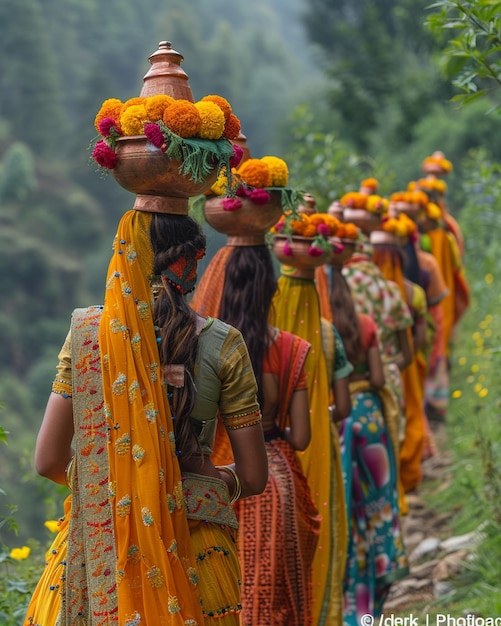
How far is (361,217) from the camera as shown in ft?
24.5

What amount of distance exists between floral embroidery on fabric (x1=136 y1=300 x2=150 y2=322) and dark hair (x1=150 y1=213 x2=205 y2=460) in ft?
0.21

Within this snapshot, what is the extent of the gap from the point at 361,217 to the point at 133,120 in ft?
15.3

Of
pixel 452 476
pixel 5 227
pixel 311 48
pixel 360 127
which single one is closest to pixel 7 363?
pixel 5 227

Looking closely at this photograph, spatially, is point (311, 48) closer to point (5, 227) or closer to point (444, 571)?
point (5, 227)

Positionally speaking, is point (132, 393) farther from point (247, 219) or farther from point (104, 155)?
point (247, 219)

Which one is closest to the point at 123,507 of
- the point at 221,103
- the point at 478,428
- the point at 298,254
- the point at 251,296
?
the point at 221,103

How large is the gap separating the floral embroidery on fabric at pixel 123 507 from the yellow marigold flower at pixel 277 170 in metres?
1.87

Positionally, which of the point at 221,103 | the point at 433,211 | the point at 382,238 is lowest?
the point at 221,103

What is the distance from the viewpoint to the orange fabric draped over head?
2.73 meters

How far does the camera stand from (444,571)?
19.8 feet

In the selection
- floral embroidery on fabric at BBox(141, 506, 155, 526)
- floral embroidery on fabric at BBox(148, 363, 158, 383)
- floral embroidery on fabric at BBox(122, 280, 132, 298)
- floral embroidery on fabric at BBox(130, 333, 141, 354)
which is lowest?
floral embroidery on fabric at BBox(141, 506, 155, 526)

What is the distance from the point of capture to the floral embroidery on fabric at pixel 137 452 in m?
2.75

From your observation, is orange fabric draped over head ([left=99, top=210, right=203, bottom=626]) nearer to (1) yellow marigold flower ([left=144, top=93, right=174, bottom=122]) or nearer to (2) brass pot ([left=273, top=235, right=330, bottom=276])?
(1) yellow marigold flower ([left=144, top=93, right=174, bottom=122])

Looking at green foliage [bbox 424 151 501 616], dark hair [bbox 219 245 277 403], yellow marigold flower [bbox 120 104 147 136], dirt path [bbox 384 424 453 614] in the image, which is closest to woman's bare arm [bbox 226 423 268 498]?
yellow marigold flower [bbox 120 104 147 136]
